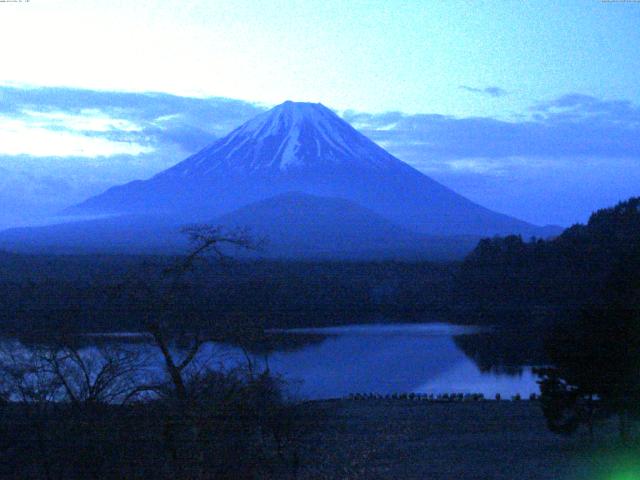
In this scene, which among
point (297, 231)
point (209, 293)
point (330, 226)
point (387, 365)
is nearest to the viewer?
point (209, 293)

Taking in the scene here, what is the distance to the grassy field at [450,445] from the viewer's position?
4379 millimetres

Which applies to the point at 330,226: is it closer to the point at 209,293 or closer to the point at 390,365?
the point at 390,365

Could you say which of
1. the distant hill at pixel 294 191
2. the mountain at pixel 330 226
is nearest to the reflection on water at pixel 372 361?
the mountain at pixel 330 226

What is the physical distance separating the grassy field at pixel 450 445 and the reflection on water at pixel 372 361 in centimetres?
16

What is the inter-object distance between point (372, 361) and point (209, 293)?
10.5ft

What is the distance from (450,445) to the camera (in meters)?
5.48

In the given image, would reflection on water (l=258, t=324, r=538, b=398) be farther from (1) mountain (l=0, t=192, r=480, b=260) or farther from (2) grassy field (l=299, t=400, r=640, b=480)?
(1) mountain (l=0, t=192, r=480, b=260)

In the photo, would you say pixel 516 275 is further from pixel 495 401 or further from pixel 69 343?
pixel 495 401

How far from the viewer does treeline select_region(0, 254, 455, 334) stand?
11.0 ft

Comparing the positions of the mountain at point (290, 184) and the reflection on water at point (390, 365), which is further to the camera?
the mountain at point (290, 184)

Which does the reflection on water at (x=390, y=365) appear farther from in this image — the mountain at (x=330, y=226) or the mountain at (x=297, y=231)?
the mountain at (x=330, y=226)

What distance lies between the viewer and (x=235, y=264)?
3715 millimetres

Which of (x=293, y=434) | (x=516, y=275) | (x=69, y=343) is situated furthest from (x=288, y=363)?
(x=69, y=343)

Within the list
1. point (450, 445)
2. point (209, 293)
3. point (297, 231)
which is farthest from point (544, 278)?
point (297, 231)
